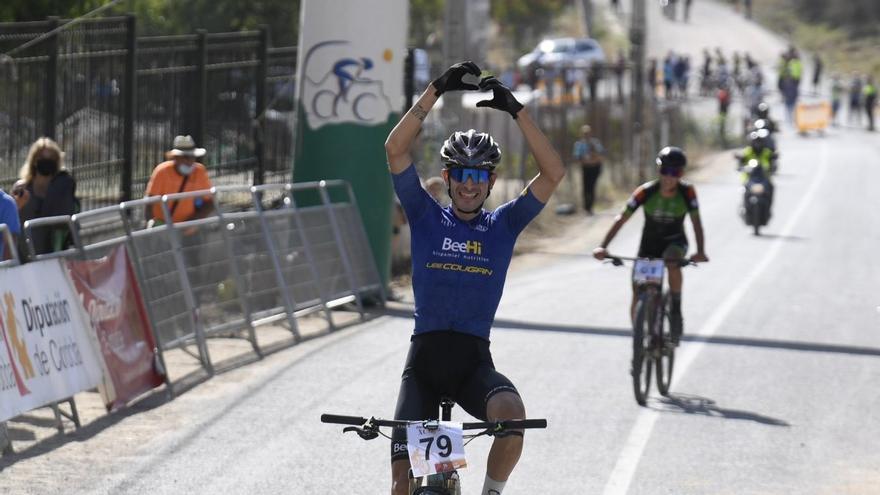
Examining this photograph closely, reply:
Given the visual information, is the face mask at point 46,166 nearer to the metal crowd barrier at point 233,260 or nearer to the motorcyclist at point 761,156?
the metal crowd barrier at point 233,260

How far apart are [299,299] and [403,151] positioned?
9317 mm

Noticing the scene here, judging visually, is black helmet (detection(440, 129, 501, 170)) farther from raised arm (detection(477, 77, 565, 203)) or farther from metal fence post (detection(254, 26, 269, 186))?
metal fence post (detection(254, 26, 269, 186))

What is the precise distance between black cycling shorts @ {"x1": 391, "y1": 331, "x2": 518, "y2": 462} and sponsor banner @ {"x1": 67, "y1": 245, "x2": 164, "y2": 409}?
16.3ft

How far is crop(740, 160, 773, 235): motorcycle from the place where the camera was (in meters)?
26.9

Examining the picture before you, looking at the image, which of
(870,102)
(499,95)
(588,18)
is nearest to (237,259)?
(499,95)

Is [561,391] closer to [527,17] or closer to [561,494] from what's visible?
[561,494]

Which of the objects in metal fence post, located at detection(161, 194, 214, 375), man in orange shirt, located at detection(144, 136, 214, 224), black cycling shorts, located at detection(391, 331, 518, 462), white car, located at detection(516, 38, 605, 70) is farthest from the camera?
white car, located at detection(516, 38, 605, 70)

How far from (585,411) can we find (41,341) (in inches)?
149

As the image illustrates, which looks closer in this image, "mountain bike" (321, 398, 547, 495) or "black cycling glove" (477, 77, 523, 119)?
"mountain bike" (321, 398, 547, 495)

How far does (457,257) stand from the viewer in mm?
6262

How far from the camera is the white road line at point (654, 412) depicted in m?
8.96

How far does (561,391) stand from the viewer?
468 inches

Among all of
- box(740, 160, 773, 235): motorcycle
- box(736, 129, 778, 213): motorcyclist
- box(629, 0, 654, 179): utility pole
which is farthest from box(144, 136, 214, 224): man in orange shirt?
box(629, 0, 654, 179): utility pole

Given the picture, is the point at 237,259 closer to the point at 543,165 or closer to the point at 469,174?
the point at 543,165
